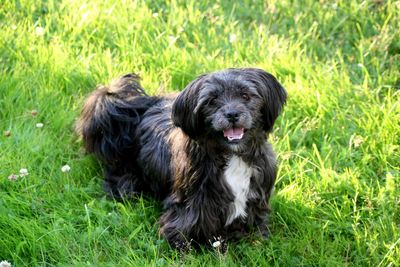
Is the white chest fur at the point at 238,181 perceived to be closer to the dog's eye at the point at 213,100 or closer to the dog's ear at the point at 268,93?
the dog's ear at the point at 268,93

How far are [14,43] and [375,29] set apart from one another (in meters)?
3.23

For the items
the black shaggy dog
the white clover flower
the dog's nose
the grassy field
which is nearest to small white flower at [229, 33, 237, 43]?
the grassy field

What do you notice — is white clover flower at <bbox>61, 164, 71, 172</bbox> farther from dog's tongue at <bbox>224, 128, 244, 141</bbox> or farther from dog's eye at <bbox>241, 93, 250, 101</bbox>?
dog's eye at <bbox>241, 93, 250, 101</bbox>

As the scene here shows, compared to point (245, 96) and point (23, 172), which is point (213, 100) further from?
point (23, 172)

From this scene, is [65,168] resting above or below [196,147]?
below

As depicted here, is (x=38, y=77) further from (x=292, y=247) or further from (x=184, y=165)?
(x=292, y=247)

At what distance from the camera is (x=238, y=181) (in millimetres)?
3812

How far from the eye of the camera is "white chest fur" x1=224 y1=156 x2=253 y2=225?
377 centimetres

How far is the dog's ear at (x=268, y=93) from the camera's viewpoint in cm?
358

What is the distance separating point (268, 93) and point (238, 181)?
564mm

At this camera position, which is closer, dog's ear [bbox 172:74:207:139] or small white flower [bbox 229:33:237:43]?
dog's ear [bbox 172:74:207:139]

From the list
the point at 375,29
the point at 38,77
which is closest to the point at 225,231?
the point at 38,77

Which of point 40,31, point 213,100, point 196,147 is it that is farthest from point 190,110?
point 40,31

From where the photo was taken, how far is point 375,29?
5.83 meters
